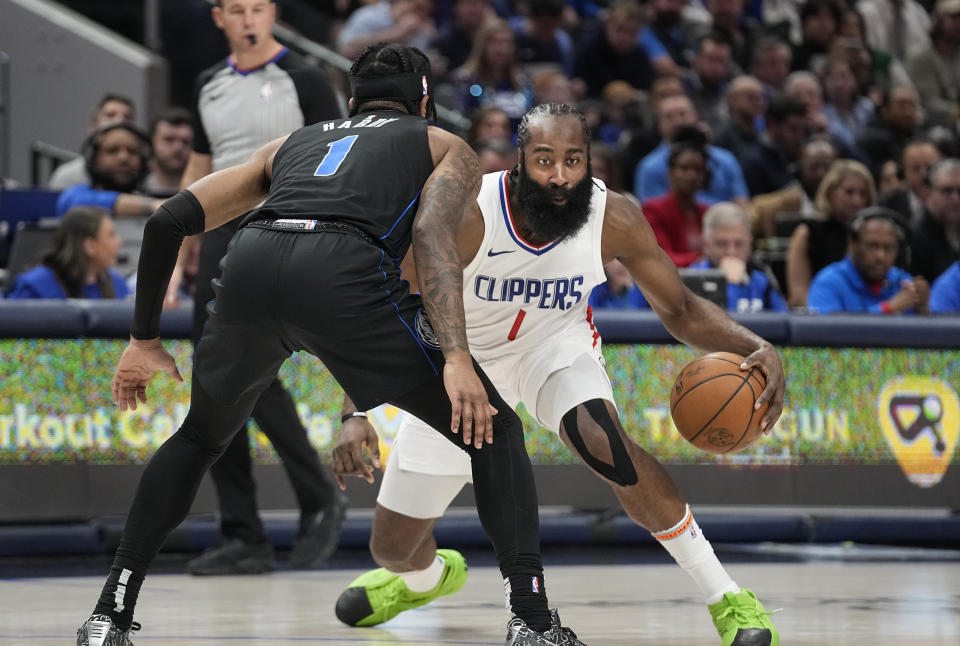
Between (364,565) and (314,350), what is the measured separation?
3353mm

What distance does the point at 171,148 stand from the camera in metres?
8.50

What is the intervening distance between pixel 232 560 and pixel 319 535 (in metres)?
0.46

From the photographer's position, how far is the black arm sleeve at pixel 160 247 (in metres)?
3.77

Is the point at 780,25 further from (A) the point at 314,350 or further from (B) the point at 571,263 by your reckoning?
(A) the point at 314,350

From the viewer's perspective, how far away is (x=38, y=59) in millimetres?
12258

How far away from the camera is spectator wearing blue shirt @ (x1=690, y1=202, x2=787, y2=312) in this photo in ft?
25.7

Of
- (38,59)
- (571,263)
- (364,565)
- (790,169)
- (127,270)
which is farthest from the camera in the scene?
(38,59)

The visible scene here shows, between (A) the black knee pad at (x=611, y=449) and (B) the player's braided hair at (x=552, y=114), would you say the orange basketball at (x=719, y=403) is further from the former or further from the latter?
(B) the player's braided hair at (x=552, y=114)

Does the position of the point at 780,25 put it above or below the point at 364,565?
above

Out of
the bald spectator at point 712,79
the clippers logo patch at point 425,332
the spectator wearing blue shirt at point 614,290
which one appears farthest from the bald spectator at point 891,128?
the clippers logo patch at point 425,332

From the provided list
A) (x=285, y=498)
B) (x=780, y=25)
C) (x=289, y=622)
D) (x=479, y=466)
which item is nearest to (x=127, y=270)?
(x=285, y=498)

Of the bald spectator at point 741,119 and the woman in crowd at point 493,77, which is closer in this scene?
the woman in crowd at point 493,77

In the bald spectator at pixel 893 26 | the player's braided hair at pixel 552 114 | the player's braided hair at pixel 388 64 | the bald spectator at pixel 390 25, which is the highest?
the bald spectator at pixel 893 26

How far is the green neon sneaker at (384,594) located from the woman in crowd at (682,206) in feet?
13.0
